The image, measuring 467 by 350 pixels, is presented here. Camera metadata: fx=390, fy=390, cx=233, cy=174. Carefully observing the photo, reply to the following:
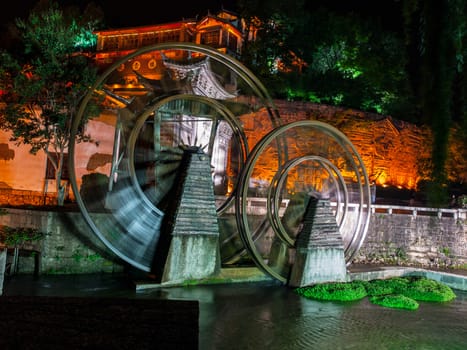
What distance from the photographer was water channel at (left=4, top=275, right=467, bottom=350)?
774cm

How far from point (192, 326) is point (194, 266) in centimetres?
956

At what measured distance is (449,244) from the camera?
1827cm

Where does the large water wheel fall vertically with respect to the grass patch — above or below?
above

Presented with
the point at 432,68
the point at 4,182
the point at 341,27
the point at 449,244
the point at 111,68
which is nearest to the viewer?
the point at 432,68

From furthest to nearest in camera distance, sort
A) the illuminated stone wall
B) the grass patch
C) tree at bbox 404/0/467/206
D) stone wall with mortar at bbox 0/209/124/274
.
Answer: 1. the illuminated stone wall
2. stone wall with mortar at bbox 0/209/124/274
3. the grass patch
4. tree at bbox 404/0/467/206

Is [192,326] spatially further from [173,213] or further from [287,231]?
[287,231]

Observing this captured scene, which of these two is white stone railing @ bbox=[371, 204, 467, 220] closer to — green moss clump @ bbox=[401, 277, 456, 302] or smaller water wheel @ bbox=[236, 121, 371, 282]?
smaller water wheel @ bbox=[236, 121, 371, 282]

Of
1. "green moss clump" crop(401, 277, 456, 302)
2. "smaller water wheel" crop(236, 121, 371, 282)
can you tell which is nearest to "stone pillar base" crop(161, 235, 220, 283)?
"smaller water wheel" crop(236, 121, 371, 282)

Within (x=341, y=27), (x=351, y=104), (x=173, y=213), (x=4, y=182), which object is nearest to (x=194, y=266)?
(x=173, y=213)

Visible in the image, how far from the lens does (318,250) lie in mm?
12086

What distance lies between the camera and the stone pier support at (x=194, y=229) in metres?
11.1

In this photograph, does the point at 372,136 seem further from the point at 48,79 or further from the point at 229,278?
the point at 48,79

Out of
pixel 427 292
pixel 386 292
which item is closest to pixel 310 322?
pixel 386 292

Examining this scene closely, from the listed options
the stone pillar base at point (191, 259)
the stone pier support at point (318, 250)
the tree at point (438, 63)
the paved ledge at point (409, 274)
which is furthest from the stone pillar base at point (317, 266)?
the tree at point (438, 63)
